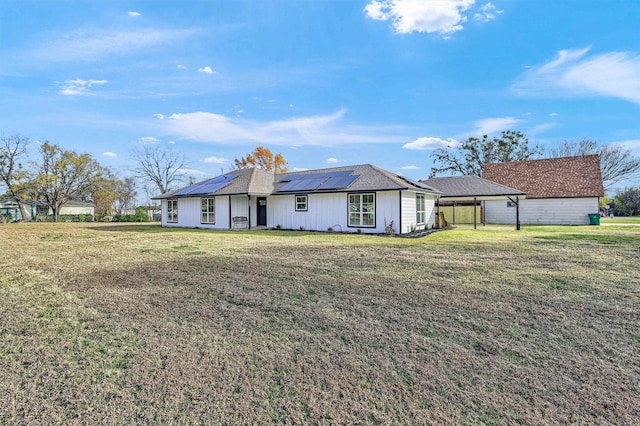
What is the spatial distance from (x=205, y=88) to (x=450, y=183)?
16965mm

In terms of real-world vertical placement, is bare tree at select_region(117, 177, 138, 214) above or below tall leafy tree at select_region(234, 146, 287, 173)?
below

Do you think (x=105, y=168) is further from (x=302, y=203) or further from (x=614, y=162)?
→ (x=614, y=162)

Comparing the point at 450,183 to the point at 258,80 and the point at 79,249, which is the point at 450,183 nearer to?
the point at 258,80

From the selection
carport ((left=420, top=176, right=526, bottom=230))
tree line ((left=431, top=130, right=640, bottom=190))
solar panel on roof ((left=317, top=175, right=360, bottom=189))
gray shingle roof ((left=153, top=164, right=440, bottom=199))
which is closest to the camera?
gray shingle roof ((left=153, top=164, right=440, bottom=199))

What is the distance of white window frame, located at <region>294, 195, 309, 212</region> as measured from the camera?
56.1 ft

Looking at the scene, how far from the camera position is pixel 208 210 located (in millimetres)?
19672

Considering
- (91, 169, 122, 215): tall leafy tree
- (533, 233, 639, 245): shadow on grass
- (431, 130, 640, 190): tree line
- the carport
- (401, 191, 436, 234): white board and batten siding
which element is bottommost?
(533, 233, 639, 245): shadow on grass

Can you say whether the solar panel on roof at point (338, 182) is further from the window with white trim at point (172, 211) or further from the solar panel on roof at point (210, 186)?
the window with white trim at point (172, 211)

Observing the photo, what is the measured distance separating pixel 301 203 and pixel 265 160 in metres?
24.3

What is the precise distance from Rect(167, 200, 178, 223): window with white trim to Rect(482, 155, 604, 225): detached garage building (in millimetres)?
22625

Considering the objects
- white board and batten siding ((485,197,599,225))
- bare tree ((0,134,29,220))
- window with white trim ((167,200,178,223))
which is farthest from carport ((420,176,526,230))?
bare tree ((0,134,29,220))

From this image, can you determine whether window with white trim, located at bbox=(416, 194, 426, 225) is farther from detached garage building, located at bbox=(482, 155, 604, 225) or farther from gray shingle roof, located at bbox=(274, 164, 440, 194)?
detached garage building, located at bbox=(482, 155, 604, 225)

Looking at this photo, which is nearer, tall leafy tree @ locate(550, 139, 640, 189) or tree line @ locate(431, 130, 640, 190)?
tall leafy tree @ locate(550, 139, 640, 189)

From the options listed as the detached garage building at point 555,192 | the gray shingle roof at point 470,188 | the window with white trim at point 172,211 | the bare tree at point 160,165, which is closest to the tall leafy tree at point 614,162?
the detached garage building at point 555,192
